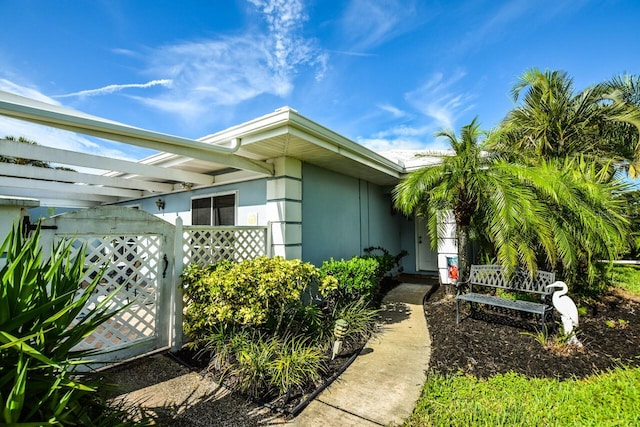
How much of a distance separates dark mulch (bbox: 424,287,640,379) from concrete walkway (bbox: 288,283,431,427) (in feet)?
1.02

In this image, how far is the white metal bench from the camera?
4602 mm

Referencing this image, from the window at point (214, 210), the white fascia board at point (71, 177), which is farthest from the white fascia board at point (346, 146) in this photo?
the white fascia board at point (71, 177)

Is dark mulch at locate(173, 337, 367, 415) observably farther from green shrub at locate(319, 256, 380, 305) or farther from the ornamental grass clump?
green shrub at locate(319, 256, 380, 305)

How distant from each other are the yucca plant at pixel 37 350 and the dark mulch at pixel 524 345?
3.65m

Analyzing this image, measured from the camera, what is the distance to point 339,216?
7203 mm

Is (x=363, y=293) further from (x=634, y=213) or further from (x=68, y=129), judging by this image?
(x=634, y=213)

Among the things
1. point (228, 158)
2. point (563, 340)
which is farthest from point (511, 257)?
point (228, 158)

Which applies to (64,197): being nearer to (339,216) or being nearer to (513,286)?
(339,216)

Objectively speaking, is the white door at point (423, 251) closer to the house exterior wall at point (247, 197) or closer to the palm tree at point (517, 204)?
the palm tree at point (517, 204)

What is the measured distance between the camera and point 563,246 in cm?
496

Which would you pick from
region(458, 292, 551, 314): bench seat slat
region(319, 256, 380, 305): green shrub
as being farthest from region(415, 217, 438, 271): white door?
region(319, 256, 380, 305): green shrub

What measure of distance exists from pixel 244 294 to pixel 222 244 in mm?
1525

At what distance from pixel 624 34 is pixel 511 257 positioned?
644cm

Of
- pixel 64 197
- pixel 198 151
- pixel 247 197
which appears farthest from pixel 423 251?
pixel 64 197
